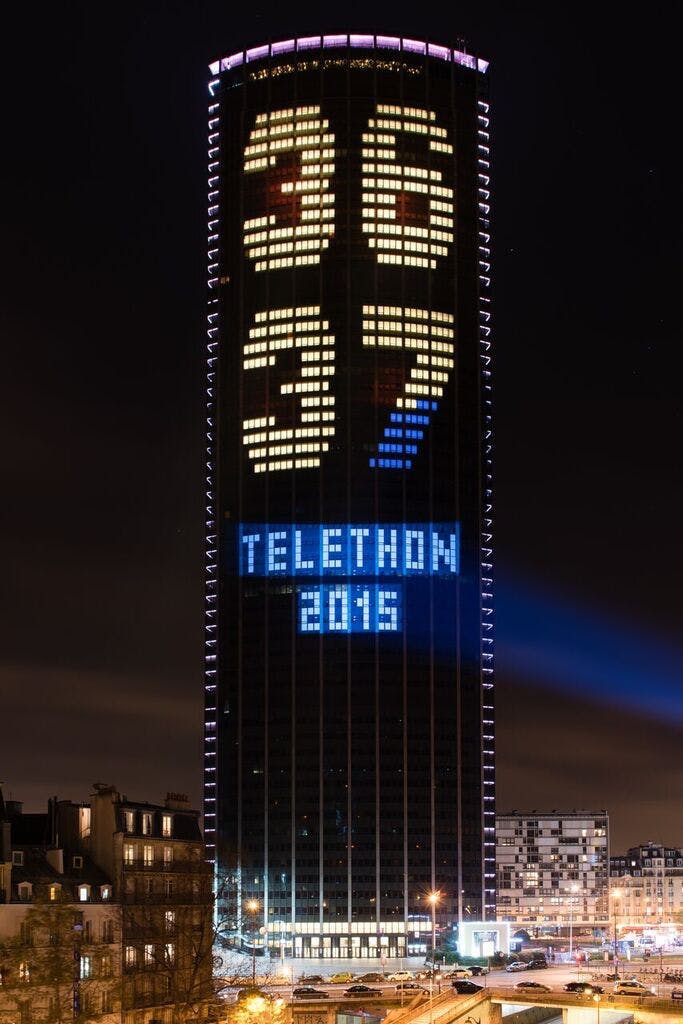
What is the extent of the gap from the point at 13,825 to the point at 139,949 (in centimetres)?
1575

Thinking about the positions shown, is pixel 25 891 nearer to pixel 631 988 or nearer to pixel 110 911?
pixel 110 911

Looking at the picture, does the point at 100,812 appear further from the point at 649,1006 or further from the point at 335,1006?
the point at 649,1006

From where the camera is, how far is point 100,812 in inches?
5723

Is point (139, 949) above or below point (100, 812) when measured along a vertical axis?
below

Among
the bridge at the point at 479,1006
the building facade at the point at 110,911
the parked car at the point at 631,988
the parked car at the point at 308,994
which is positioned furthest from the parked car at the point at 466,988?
the building facade at the point at 110,911

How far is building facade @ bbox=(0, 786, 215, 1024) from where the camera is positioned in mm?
119875

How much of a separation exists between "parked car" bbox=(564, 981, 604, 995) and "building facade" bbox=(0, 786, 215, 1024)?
146ft

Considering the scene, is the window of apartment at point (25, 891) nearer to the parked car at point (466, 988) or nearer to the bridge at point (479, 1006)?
the bridge at point (479, 1006)

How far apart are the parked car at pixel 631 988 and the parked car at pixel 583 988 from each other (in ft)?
6.40

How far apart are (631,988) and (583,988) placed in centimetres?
514

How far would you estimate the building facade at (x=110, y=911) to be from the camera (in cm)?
11988

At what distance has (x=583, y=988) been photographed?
17862 centimetres

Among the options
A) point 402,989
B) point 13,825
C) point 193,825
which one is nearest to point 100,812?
point 13,825

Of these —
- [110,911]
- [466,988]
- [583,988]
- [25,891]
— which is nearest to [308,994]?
[466,988]
